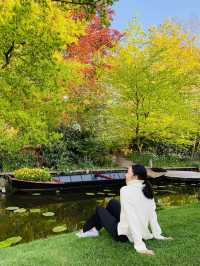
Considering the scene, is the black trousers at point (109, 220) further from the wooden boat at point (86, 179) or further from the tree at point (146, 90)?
the tree at point (146, 90)

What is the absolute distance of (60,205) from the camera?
12.5m

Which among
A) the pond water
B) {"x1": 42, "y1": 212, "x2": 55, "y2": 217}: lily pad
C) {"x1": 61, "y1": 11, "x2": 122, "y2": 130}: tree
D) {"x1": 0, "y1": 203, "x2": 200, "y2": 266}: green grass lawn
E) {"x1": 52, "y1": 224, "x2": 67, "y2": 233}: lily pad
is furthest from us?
{"x1": 61, "y1": 11, "x2": 122, "y2": 130}: tree

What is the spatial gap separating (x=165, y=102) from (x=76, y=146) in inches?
221

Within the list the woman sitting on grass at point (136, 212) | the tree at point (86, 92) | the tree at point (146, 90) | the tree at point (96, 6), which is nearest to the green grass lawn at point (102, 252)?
the woman sitting on grass at point (136, 212)

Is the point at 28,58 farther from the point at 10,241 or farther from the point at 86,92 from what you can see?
the point at 86,92

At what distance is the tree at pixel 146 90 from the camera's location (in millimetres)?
17641

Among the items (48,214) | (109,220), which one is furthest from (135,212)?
(48,214)

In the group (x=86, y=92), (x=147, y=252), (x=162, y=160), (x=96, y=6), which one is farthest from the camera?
(x=162, y=160)

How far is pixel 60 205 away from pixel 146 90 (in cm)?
793

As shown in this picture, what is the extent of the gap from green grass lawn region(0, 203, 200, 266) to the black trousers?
188 mm

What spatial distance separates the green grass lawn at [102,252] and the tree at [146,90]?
11.6m

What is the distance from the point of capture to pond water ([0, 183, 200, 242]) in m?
9.53

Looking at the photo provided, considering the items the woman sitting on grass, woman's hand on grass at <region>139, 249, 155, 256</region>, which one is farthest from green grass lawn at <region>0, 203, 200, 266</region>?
the woman sitting on grass

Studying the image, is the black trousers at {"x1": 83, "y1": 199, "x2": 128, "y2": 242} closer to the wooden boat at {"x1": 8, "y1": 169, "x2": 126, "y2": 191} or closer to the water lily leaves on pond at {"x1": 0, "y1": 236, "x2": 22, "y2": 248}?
the water lily leaves on pond at {"x1": 0, "y1": 236, "x2": 22, "y2": 248}
